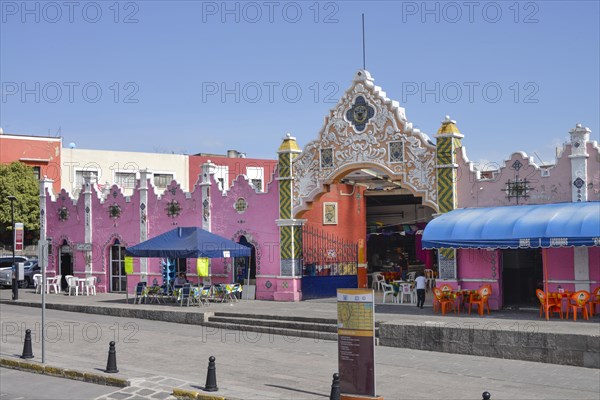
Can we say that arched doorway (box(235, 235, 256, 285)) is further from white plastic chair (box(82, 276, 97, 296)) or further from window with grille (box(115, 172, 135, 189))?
window with grille (box(115, 172, 135, 189))

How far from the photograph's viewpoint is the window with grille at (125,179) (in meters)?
52.8

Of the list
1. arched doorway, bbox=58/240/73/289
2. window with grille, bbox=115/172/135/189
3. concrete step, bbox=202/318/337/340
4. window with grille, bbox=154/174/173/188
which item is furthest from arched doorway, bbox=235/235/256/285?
window with grille, bbox=154/174/173/188

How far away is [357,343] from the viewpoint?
1236 cm

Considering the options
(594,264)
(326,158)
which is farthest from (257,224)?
(594,264)

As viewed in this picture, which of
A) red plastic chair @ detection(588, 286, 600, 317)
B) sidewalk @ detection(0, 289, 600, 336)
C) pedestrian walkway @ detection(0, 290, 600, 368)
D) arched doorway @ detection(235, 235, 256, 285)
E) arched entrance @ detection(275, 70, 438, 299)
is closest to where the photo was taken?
pedestrian walkway @ detection(0, 290, 600, 368)

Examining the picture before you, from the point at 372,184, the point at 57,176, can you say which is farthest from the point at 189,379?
the point at 57,176

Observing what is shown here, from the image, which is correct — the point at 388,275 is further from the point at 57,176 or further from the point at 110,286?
the point at 57,176

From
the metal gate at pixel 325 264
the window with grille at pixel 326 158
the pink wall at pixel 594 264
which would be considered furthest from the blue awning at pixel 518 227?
the metal gate at pixel 325 264

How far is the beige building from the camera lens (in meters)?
50.8

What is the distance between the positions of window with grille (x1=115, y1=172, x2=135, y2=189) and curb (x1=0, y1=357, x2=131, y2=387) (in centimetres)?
3612

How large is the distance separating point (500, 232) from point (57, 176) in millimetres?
35653

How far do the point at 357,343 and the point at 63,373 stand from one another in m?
6.62

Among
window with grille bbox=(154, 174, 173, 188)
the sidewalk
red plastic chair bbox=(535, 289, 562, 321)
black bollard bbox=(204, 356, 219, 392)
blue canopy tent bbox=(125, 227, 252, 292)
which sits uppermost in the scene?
window with grille bbox=(154, 174, 173, 188)

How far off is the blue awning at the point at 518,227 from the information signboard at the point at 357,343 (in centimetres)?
850
